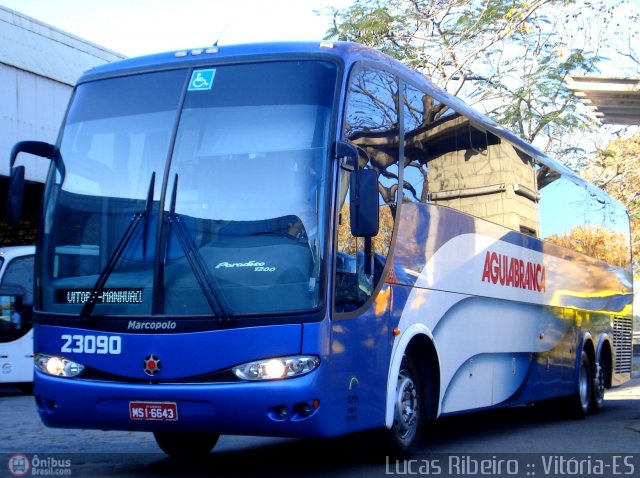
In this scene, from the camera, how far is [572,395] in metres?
14.1

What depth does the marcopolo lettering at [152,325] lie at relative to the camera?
7.30m

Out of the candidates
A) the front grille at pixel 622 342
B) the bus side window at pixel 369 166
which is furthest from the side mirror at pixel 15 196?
the front grille at pixel 622 342

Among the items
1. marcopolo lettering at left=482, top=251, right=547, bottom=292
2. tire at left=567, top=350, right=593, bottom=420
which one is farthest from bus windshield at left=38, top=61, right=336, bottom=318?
tire at left=567, top=350, right=593, bottom=420

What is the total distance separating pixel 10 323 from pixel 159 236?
11249 millimetres

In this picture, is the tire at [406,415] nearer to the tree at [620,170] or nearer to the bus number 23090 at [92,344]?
the bus number 23090 at [92,344]

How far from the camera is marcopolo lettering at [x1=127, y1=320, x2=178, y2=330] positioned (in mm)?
7297

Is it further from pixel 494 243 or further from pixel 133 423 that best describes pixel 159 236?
pixel 494 243

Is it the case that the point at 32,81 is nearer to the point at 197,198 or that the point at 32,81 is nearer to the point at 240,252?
the point at 197,198

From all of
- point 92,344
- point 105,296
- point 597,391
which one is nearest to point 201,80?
point 105,296

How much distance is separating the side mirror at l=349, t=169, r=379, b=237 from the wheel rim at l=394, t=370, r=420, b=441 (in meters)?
1.67

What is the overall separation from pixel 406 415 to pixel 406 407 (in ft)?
0.24

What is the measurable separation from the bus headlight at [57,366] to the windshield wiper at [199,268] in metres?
1.15

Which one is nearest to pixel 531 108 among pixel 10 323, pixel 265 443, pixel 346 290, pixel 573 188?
pixel 573 188

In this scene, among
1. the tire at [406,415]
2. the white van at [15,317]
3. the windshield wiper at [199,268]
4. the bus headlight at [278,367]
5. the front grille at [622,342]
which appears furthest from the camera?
the white van at [15,317]
